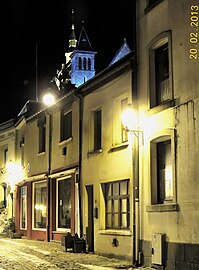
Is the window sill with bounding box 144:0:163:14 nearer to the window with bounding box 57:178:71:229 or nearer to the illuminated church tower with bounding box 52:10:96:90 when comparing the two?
the window with bounding box 57:178:71:229

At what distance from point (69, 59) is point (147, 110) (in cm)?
8879

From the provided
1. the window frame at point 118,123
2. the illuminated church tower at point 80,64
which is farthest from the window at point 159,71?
the illuminated church tower at point 80,64

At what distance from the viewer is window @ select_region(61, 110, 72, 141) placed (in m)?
22.7

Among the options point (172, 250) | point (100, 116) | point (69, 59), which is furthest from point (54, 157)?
point (69, 59)

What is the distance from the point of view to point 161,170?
1498cm

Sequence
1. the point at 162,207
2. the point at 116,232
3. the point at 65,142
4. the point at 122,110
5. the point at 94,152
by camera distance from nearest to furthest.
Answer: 1. the point at 162,207
2. the point at 116,232
3. the point at 122,110
4. the point at 94,152
5. the point at 65,142

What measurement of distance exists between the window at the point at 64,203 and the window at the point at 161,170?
25.8 ft

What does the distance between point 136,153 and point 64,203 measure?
7.84m

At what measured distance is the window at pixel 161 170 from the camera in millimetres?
14531

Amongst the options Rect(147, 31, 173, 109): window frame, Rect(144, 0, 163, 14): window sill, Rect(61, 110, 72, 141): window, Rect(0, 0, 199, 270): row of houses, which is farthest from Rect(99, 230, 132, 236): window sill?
Rect(144, 0, 163, 14): window sill

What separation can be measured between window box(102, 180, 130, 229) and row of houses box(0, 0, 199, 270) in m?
0.03

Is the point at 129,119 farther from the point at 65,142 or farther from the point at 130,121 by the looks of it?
the point at 65,142

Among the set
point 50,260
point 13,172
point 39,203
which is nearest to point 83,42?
point 13,172

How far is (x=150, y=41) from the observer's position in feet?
50.5
